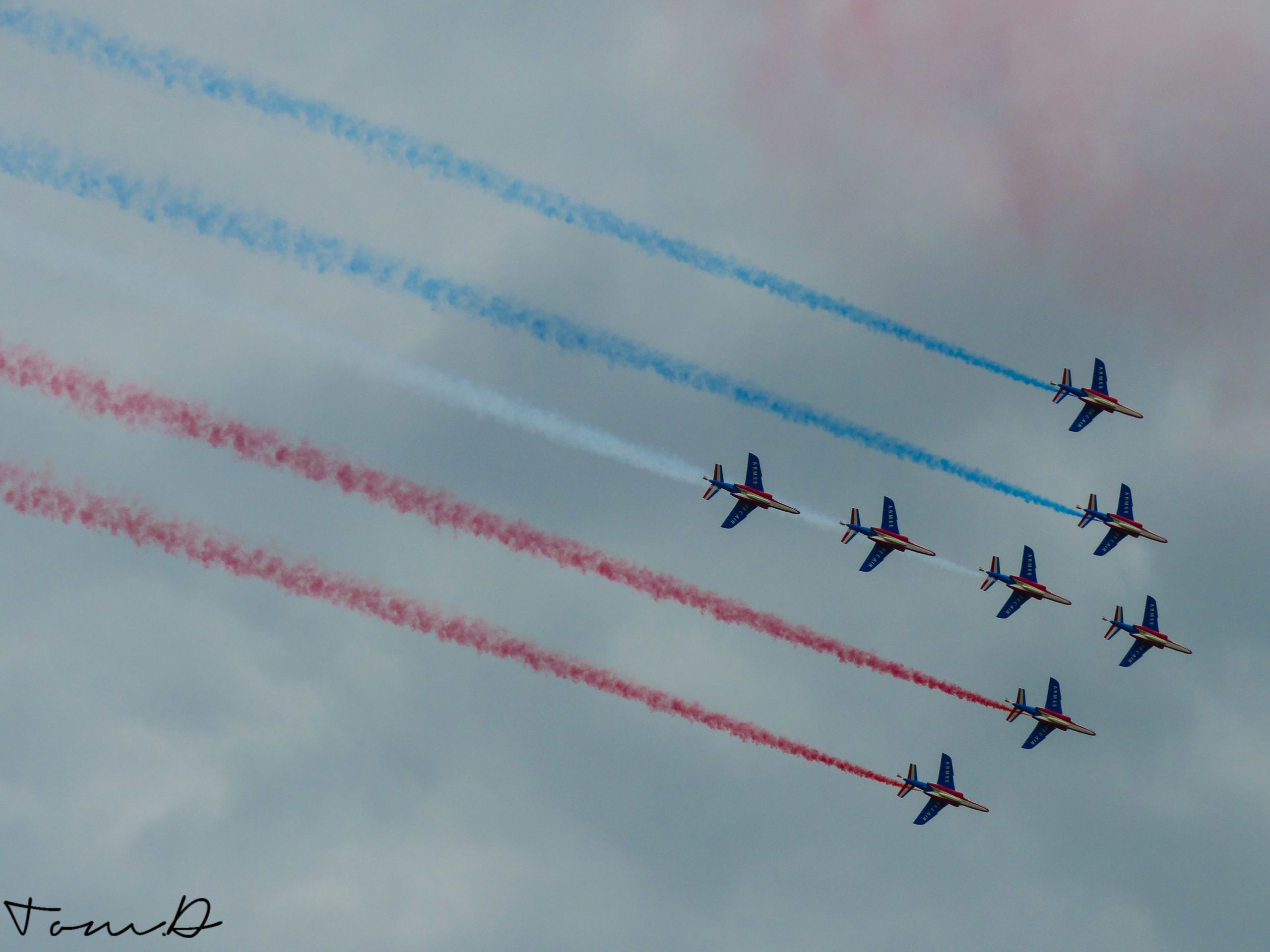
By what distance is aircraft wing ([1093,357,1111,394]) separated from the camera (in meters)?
98.0

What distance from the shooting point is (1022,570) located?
98.1 meters

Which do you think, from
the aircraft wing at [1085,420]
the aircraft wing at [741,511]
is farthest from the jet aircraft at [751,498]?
the aircraft wing at [1085,420]

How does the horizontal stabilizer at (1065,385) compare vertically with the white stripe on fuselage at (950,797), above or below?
above

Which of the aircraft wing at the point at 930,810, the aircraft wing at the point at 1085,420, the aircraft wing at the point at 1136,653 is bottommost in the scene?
the aircraft wing at the point at 930,810

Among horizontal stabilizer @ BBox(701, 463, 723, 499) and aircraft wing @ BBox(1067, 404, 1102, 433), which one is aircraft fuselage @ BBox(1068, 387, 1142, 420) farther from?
horizontal stabilizer @ BBox(701, 463, 723, 499)

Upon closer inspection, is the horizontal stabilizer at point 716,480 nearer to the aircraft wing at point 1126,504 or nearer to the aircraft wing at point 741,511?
the aircraft wing at point 741,511

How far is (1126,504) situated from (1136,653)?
340 inches

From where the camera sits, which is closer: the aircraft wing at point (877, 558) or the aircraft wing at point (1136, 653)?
the aircraft wing at point (877, 558)

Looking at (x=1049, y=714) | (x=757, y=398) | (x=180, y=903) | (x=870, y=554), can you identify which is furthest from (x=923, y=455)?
(x=180, y=903)

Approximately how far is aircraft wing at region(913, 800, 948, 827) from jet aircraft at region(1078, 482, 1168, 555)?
15.6 m

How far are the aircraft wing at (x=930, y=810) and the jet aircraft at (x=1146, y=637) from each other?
519 inches

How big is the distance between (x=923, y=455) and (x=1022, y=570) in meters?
13.3

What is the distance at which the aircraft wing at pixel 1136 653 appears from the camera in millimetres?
102125

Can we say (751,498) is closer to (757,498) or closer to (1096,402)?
(757,498)
